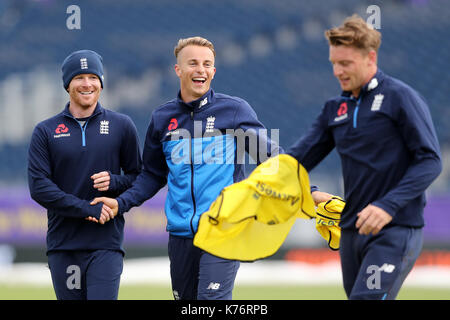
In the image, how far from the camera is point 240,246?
439 centimetres

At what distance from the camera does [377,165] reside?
381 centimetres

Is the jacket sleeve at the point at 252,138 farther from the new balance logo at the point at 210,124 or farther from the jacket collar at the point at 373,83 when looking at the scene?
the jacket collar at the point at 373,83

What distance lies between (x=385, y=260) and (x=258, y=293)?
6.76m

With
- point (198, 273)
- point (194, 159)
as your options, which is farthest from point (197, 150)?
point (198, 273)

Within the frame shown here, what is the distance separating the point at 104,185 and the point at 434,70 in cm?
1276

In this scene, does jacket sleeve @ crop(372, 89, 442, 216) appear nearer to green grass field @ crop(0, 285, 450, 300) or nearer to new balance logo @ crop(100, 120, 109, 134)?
new balance logo @ crop(100, 120, 109, 134)

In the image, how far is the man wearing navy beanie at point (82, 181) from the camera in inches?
190

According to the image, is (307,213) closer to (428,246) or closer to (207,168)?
(207,168)

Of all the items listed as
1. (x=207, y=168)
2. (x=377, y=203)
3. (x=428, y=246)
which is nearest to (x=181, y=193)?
(x=207, y=168)

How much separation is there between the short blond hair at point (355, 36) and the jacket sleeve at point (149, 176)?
168 centimetres

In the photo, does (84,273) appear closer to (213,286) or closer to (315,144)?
(213,286)

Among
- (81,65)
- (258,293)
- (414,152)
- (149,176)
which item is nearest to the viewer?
(414,152)

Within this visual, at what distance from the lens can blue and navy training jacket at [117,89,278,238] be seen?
15.6 ft

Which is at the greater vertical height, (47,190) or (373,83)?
(373,83)
